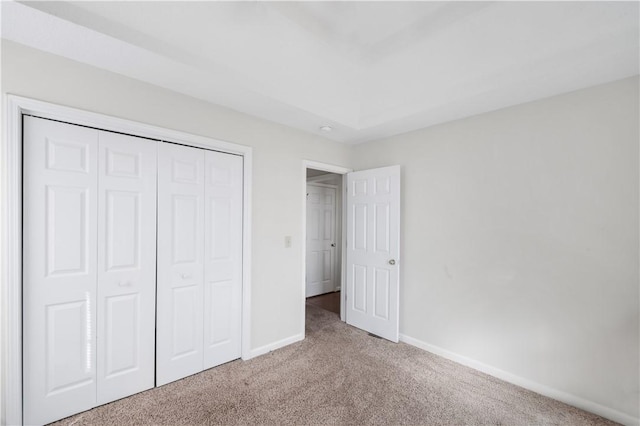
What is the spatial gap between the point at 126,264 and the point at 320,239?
3.29 metres

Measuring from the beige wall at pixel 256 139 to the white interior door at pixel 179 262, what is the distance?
1.05ft

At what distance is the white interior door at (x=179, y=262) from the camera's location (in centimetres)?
223

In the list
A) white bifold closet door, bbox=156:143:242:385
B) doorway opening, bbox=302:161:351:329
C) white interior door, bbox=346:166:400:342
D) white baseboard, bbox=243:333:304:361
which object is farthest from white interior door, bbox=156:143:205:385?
doorway opening, bbox=302:161:351:329

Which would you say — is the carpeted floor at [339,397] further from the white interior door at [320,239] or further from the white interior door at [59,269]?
the white interior door at [320,239]

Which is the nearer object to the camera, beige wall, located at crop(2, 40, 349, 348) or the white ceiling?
the white ceiling

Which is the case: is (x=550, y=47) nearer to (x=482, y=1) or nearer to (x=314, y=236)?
(x=482, y=1)

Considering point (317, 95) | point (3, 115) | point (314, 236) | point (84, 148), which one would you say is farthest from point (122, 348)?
point (314, 236)

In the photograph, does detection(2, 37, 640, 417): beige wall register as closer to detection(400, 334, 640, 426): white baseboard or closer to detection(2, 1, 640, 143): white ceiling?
detection(400, 334, 640, 426): white baseboard

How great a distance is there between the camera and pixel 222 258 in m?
2.55

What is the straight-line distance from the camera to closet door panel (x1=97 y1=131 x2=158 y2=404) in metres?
1.97

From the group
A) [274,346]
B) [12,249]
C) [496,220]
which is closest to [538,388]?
[496,220]

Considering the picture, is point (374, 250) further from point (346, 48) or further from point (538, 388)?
point (346, 48)

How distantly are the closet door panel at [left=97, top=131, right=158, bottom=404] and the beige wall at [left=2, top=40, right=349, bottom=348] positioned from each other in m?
0.27

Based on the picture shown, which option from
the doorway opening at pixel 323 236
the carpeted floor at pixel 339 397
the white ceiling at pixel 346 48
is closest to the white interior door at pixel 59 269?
the carpeted floor at pixel 339 397
